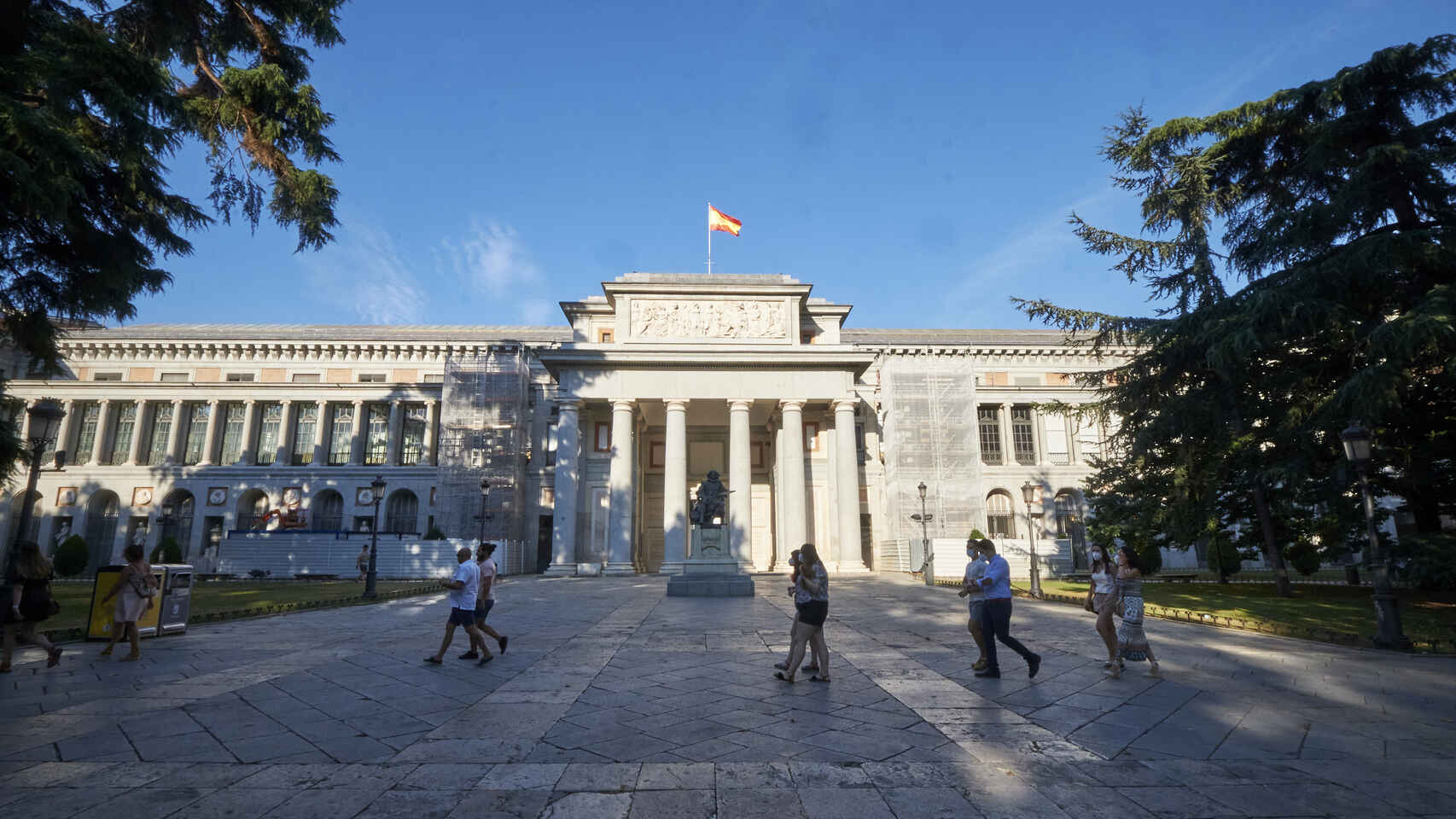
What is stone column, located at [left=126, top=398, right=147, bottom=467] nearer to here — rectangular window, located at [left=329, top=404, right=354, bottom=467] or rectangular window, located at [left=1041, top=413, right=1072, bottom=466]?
rectangular window, located at [left=329, top=404, right=354, bottom=467]

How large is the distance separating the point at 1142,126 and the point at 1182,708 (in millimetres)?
18488

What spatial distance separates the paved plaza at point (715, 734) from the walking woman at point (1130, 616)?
0.79 ft

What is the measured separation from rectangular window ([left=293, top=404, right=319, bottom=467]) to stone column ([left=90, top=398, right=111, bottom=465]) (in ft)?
37.3

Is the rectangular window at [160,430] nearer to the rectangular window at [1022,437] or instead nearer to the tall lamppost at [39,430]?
the tall lamppost at [39,430]

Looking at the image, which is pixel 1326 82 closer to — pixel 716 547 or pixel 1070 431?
pixel 716 547

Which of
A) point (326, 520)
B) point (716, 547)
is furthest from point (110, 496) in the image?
point (716, 547)

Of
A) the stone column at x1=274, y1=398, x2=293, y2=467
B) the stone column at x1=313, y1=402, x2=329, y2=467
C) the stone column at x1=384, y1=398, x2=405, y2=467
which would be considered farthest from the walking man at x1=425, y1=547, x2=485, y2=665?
the stone column at x1=274, y1=398, x2=293, y2=467

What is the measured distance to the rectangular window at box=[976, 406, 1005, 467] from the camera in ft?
141

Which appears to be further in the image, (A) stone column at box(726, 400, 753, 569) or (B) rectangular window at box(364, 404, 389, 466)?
(B) rectangular window at box(364, 404, 389, 466)

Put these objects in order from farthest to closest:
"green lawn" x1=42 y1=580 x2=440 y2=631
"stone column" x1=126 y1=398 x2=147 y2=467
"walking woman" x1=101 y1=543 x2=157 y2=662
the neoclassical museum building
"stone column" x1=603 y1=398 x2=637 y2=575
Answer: "stone column" x1=126 y1=398 x2=147 y2=467, the neoclassical museum building, "stone column" x1=603 y1=398 x2=637 y2=575, "green lawn" x1=42 y1=580 x2=440 y2=631, "walking woman" x1=101 y1=543 x2=157 y2=662

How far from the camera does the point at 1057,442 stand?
4291 centimetres

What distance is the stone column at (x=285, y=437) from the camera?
42.5m

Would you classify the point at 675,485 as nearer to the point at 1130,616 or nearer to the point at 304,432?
the point at 1130,616

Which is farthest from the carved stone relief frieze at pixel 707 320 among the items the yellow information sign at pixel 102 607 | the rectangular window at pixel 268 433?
the rectangular window at pixel 268 433
